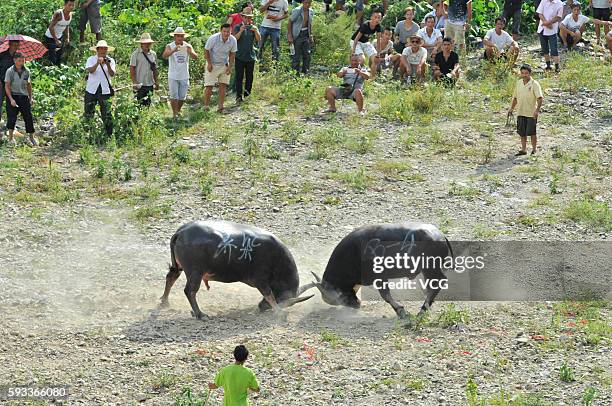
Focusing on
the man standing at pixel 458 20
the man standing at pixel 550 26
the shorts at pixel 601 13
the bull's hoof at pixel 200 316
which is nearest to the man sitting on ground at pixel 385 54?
the man standing at pixel 458 20

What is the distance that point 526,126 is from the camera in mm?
19688

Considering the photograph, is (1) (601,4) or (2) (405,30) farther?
(1) (601,4)

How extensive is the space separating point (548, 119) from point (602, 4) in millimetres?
5383

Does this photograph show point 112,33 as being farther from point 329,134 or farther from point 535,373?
point 535,373

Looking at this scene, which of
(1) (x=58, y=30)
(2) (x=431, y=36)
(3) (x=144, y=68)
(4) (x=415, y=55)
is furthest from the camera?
(2) (x=431, y=36)

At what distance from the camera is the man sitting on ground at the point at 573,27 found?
25172mm

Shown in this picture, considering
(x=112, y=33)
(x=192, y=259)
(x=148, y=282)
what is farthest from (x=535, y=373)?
(x=112, y=33)

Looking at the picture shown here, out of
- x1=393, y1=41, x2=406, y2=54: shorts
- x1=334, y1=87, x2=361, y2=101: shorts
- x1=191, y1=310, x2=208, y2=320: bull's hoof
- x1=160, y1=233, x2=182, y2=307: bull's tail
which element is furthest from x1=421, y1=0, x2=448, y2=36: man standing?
x1=191, y1=310, x2=208, y2=320: bull's hoof

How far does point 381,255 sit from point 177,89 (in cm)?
773

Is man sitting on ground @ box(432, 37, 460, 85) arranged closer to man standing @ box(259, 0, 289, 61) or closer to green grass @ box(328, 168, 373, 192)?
man standing @ box(259, 0, 289, 61)

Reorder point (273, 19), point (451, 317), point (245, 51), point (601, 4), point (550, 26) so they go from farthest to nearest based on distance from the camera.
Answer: point (601, 4), point (550, 26), point (273, 19), point (245, 51), point (451, 317)

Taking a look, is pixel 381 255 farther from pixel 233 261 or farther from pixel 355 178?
pixel 355 178

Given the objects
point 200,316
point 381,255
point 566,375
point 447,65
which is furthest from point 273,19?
point 566,375

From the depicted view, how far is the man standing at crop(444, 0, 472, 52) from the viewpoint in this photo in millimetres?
24125
